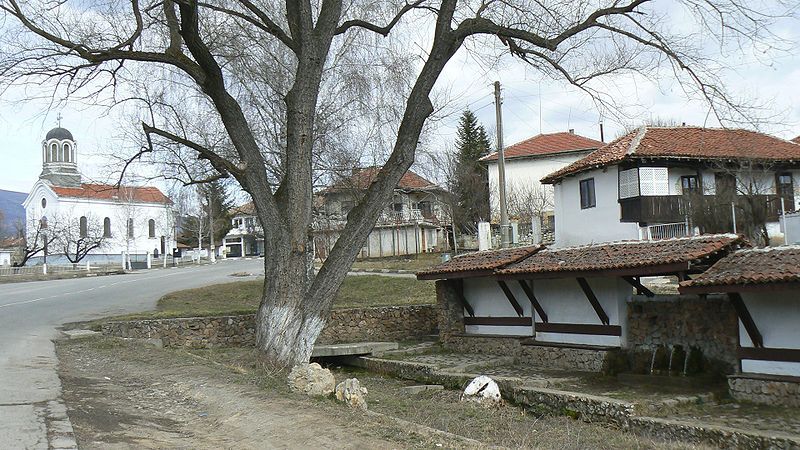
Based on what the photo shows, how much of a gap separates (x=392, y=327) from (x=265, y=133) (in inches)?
274

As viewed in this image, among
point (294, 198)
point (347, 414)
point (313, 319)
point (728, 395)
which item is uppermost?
point (294, 198)

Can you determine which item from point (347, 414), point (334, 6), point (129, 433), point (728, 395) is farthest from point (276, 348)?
point (728, 395)

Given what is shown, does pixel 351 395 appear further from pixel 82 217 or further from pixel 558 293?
pixel 82 217

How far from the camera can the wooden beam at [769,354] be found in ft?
35.8

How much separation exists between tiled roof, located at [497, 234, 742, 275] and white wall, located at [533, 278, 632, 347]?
1.95ft

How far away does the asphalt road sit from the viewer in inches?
276

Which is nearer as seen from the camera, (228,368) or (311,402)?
(311,402)

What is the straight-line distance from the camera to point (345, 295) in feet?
85.5

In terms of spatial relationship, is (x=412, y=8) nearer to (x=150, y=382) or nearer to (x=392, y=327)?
(x=150, y=382)

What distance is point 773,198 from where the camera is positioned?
31.4m

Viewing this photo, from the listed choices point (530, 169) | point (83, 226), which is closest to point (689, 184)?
point (530, 169)

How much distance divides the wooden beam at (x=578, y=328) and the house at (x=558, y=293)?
0.02 metres

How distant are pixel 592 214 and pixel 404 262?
11.7 metres

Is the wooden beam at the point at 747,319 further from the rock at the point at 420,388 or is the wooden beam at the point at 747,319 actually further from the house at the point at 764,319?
the rock at the point at 420,388
